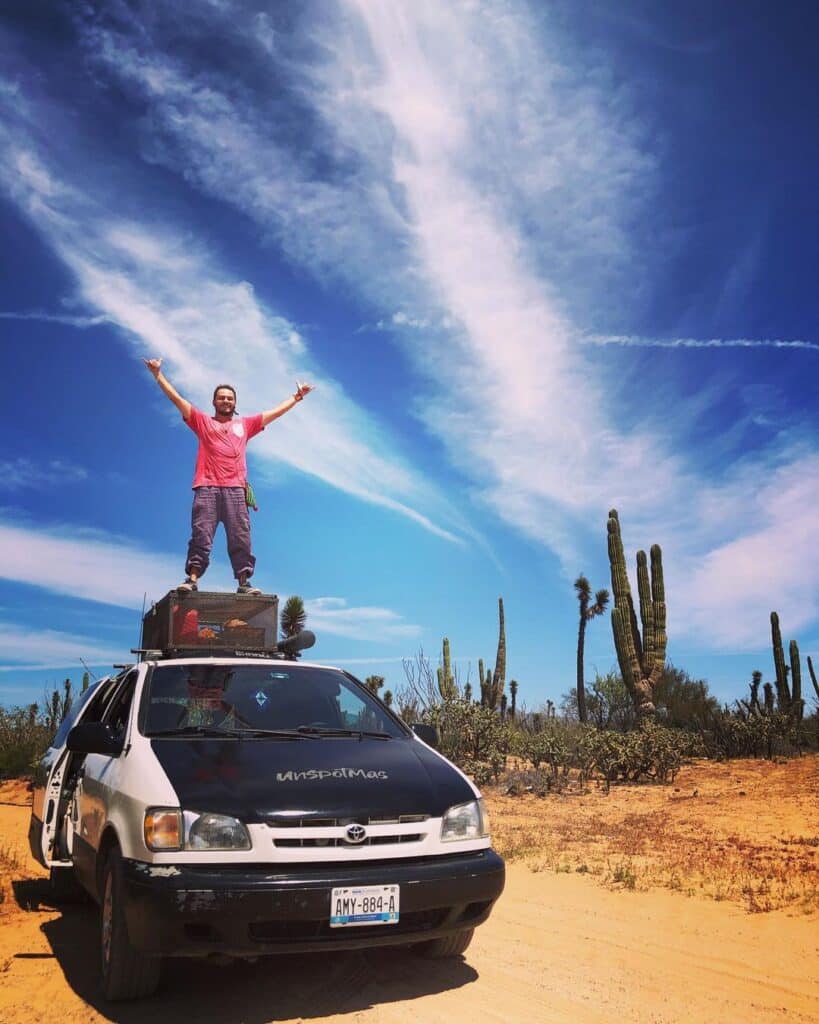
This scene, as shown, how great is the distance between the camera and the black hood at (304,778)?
4012mm

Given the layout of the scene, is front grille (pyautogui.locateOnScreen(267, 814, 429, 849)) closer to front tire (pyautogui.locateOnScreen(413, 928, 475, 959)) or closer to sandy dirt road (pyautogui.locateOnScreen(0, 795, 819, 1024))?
sandy dirt road (pyautogui.locateOnScreen(0, 795, 819, 1024))

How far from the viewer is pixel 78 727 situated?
470 centimetres

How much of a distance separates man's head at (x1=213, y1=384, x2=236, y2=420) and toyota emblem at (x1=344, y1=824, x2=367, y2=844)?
281 inches

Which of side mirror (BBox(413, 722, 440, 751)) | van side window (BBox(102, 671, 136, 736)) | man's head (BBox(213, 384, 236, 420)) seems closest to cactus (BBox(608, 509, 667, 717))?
man's head (BBox(213, 384, 236, 420))

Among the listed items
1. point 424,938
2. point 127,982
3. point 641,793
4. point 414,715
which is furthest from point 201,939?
point 414,715

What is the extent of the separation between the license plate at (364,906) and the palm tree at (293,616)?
666 inches

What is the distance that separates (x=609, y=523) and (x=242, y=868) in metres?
20.8

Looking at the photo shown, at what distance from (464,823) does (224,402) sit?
281 inches

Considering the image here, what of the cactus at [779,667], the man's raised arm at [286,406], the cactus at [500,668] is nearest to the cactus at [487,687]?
the cactus at [500,668]

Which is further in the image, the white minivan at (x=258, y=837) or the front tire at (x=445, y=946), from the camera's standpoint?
the front tire at (x=445, y=946)

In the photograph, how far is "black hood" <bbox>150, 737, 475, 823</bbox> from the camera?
4.01m

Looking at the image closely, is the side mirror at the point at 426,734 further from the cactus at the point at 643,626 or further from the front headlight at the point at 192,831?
the cactus at the point at 643,626

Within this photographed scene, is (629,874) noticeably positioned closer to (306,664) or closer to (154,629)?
(306,664)

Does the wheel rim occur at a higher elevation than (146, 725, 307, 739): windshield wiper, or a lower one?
lower
